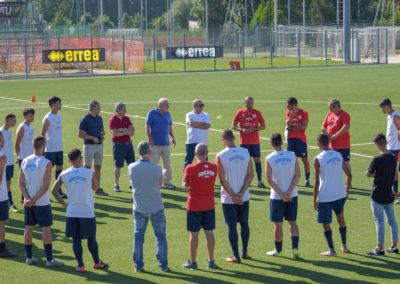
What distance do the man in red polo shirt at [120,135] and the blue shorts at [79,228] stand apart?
570 centimetres

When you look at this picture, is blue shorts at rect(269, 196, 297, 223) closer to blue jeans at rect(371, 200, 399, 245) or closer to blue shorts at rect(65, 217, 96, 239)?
blue jeans at rect(371, 200, 399, 245)

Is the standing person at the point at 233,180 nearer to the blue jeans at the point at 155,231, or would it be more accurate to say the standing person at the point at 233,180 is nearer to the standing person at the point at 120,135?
the blue jeans at the point at 155,231

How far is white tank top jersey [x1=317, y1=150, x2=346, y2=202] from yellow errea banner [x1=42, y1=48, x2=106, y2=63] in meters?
43.6

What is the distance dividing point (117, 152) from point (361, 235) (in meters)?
6.54

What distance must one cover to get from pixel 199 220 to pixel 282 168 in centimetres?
160

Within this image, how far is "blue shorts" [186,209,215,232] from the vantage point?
10102 mm


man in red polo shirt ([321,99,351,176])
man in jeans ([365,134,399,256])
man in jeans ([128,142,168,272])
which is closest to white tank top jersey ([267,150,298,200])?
man in jeans ([365,134,399,256])

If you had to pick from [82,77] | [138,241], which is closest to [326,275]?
[138,241]

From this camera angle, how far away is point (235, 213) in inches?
412

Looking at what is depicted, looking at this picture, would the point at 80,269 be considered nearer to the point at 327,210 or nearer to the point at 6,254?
the point at 6,254

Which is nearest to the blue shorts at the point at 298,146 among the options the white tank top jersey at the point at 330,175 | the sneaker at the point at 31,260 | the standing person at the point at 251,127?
the standing person at the point at 251,127

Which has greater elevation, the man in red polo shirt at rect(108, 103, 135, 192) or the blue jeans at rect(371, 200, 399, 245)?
the man in red polo shirt at rect(108, 103, 135, 192)

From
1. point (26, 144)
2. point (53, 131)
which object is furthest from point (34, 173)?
point (53, 131)

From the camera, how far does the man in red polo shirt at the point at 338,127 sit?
14.9 metres
